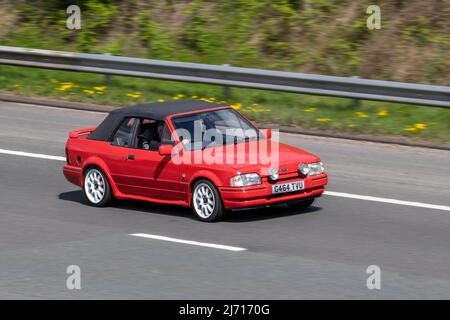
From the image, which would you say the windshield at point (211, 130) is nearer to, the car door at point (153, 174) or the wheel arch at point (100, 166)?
the car door at point (153, 174)

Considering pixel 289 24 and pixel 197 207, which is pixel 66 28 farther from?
pixel 197 207

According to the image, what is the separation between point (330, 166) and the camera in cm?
1641

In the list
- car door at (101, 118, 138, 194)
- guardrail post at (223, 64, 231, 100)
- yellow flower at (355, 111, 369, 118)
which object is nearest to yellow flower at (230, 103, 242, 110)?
guardrail post at (223, 64, 231, 100)

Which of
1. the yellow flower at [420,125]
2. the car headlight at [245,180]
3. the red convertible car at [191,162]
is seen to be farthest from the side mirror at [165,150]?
the yellow flower at [420,125]

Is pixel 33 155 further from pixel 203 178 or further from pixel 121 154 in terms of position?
pixel 203 178

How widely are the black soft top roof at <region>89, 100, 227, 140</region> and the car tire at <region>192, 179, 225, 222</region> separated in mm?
1199

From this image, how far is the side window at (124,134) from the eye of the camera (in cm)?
1416

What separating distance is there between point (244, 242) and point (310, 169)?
65.6 inches

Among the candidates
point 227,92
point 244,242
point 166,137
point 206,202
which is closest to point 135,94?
point 227,92

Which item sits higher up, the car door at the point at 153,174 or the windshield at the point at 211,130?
the windshield at the point at 211,130

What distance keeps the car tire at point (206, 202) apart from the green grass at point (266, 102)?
589cm

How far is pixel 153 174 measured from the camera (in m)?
13.6

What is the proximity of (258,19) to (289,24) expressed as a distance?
755 mm
